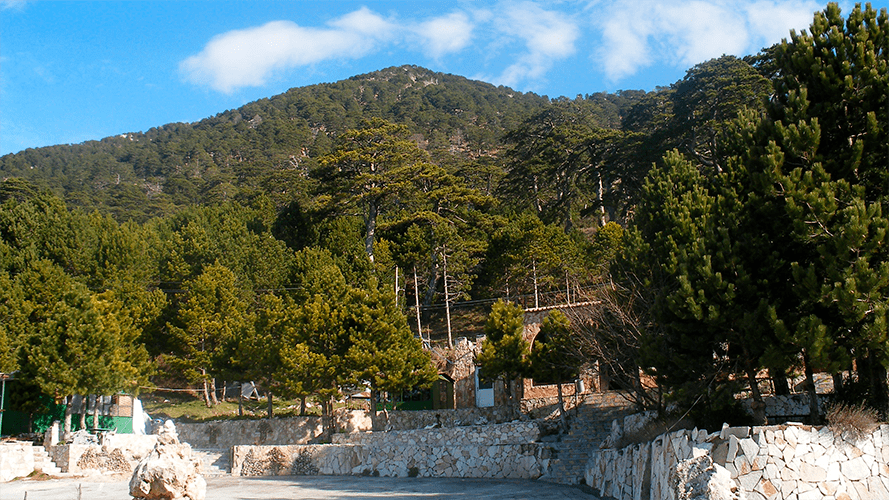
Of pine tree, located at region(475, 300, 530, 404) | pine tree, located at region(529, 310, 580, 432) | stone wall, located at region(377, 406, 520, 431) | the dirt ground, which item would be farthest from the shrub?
stone wall, located at region(377, 406, 520, 431)

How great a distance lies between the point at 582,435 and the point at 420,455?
5527 mm

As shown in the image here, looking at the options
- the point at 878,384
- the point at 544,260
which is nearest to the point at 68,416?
the point at 544,260

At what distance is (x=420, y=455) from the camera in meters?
23.8

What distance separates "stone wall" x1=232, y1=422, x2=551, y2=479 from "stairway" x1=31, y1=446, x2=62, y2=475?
5818 millimetres

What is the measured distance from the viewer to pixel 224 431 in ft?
98.9

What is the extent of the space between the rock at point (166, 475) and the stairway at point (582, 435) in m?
11.7

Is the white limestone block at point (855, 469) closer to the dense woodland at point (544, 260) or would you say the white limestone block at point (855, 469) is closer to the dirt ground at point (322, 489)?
the dense woodland at point (544, 260)

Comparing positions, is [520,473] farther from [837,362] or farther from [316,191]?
[316,191]

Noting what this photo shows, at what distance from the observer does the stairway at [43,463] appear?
2355 cm

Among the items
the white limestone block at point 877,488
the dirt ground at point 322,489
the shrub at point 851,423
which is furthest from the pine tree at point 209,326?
the white limestone block at point 877,488

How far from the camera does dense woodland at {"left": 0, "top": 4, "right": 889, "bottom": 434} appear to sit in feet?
42.1

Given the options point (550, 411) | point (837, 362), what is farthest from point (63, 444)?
point (837, 362)

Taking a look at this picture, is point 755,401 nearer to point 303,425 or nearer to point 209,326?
point 303,425

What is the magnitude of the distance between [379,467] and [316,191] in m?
22.2
